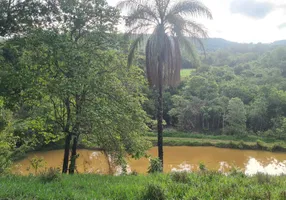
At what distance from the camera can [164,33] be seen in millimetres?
9742

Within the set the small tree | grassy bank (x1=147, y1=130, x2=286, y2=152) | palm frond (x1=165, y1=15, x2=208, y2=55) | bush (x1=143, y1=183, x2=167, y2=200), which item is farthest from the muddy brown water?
bush (x1=143, y1=183, x2=167, y2=200)

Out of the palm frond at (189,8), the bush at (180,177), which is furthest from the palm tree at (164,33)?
the bush at (180,177)

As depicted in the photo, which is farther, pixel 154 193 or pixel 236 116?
pixel 236 116

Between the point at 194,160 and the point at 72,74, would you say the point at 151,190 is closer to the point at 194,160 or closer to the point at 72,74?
the point at 72,74

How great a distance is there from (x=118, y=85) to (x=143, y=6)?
367 centimetres

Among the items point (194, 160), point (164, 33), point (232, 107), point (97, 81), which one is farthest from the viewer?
point (232, 107)

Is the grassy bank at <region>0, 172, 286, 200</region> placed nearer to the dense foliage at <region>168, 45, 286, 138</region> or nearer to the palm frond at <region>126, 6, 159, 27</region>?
the palm frond at <region>126, 6, 159, 27</region>

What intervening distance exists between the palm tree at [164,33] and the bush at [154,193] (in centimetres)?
540

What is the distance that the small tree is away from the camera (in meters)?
26.1

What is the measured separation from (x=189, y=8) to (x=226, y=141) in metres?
18.0

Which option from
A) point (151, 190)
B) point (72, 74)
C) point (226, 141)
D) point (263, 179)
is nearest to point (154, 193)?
point (151, 190)

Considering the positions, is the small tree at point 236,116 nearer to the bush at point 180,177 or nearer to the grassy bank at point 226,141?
the grassy bank at point 226,141

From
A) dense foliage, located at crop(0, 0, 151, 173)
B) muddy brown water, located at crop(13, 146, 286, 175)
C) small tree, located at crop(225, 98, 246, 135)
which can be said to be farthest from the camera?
small tree, located at crop(225, 98, 246, 135)

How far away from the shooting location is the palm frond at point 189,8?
31.2 feet
